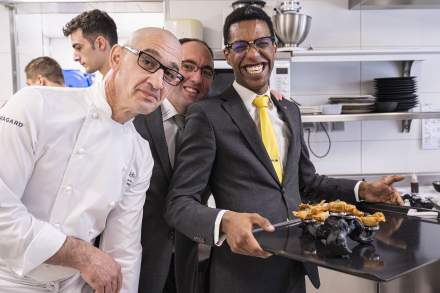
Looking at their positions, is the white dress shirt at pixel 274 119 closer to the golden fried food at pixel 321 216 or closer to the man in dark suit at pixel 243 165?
the man in dark suit at pixel 243 165

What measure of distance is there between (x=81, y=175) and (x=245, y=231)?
0.47m

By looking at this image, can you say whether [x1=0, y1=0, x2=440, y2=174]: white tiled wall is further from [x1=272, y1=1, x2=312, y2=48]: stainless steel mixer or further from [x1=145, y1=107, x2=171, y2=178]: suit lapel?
[x1=145, y1=107, x2=171, y2=178]: suit lapel

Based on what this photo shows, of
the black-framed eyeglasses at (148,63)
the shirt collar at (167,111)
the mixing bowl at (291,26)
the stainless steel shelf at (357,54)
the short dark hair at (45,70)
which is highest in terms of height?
the mixing bowl at (291,26)

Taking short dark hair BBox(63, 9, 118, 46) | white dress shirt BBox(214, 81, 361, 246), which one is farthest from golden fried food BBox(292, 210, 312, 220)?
short dark hair BBox(63, 9, 118, 46)

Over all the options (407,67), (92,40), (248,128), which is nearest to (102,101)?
(248,128)

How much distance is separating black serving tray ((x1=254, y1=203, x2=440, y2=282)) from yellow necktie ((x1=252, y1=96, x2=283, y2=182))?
241 millimetres

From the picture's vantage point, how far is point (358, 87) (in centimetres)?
309

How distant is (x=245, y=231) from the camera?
100 cm

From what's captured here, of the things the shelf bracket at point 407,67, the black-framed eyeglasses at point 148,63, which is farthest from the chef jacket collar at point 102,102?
the shelf bracket at point 407,67

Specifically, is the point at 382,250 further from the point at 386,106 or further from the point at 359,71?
the point at 359,71

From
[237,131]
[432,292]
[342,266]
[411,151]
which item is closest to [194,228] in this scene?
[237,131]

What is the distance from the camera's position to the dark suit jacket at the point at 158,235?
4.42 ft

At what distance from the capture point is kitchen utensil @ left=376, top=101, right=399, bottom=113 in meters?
2.64

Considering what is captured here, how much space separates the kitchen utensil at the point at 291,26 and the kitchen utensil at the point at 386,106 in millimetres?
648
